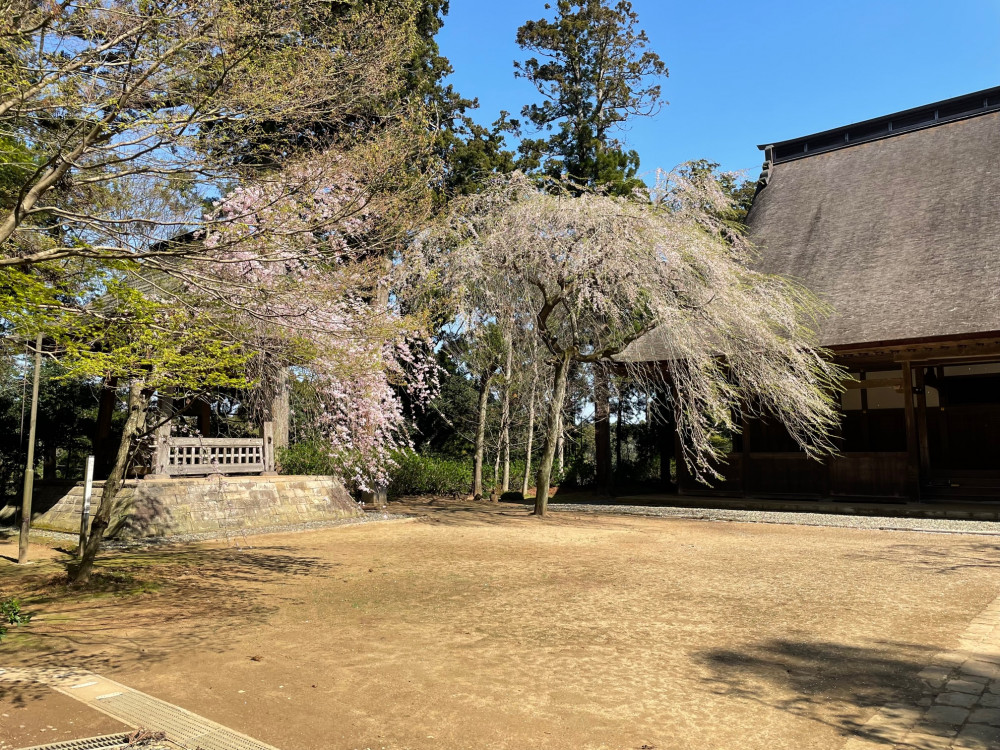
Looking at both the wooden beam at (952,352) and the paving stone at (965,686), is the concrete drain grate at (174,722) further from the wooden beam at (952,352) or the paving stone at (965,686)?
the wooden beam at (952,352)

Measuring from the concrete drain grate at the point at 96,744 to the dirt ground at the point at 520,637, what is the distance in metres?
0.33

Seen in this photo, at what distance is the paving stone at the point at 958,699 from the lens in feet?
13.1

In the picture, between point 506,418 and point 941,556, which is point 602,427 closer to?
point 506,418

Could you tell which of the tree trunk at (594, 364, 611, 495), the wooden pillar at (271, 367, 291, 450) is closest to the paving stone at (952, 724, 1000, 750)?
the tree trunk at (594, 364, 611, 495)

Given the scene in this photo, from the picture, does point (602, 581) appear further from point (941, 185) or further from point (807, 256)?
point (941, 185)

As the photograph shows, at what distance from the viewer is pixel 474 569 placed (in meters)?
8.69

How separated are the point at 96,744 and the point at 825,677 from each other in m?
4.28

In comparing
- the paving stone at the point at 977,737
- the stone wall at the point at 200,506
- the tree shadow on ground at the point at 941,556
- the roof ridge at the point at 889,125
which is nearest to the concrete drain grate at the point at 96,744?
the paving stone at the point at 977,737

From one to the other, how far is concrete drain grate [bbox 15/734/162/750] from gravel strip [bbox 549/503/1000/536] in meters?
12.6

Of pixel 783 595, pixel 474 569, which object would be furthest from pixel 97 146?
pixel 783 595

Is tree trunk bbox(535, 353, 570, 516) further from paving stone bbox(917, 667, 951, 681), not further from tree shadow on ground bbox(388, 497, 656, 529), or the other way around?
paving stone bbox(917, 667, 951, 681)

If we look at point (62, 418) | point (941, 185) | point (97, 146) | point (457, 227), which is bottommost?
point (62, 418)

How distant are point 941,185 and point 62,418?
77.8 feet

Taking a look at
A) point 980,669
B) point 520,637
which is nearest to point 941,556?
point 980,669
